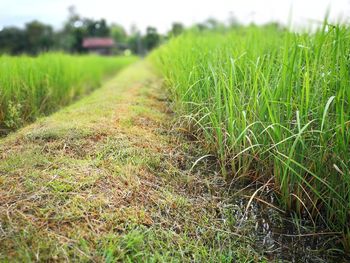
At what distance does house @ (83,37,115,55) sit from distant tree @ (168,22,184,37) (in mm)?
28246

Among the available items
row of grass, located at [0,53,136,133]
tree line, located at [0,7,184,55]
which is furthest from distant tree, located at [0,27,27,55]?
row of grass, located at [0,53,136,133]

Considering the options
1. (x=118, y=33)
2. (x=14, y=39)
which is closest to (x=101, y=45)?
(x=118, y=33)

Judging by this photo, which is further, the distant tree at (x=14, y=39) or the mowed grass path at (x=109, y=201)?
the distant tree at (x=14, y=39)

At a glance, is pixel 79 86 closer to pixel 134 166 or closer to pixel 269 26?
pixel 269 26

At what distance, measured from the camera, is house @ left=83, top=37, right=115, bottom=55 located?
1275 inches

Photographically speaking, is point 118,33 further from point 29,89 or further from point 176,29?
point 29,89

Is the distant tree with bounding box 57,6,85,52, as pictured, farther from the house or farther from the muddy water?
the muddy water

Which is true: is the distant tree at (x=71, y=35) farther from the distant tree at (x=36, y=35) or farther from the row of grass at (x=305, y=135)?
the row of grass at (x=305, y=135)

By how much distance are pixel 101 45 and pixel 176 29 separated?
29300 mm

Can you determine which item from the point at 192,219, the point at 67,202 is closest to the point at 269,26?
the point at 192,219

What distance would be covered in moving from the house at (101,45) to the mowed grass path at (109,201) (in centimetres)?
3195

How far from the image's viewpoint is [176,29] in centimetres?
532

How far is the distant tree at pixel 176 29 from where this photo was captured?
5.20 m

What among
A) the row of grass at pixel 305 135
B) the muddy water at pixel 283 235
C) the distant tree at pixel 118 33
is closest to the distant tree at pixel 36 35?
the distant tree at pixel 118 33
